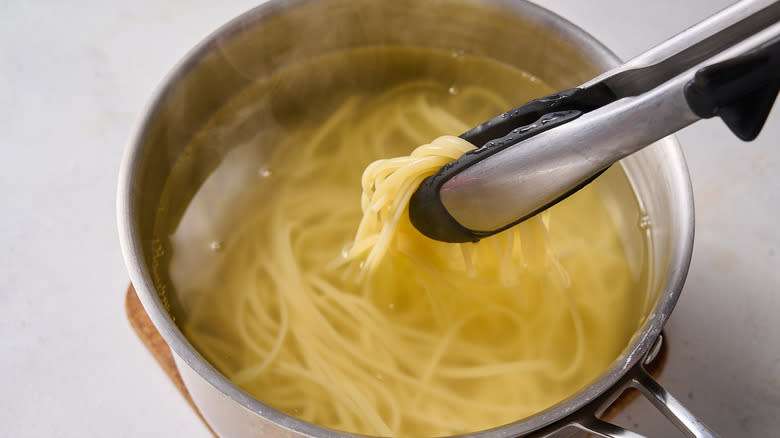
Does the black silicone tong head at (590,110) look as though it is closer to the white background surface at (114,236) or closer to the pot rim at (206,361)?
the pot rim at (206,361)

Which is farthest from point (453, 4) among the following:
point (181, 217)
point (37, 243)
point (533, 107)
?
point (37, 243)

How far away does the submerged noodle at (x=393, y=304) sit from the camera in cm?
139

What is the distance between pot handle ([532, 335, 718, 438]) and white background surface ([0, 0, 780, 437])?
0.44 metres

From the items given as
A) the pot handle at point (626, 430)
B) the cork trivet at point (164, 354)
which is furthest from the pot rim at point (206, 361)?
the cork trivet at point (164, 354)

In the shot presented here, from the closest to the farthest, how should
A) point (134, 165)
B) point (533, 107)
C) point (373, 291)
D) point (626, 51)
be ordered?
point (533, 107) → point (134, 165) → point (373, 291) → point (626, 51)

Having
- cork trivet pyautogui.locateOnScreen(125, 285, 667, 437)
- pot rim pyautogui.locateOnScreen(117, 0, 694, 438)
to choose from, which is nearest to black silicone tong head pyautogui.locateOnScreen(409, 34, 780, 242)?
pot rim pyautogui.locateOnScreen(117, 0, 694, 438)

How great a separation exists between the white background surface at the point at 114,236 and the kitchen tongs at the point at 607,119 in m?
0.61

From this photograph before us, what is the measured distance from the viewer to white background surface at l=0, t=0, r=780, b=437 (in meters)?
1.54

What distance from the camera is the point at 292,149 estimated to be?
5.65 ft

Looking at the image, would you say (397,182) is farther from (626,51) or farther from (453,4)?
(626,51)

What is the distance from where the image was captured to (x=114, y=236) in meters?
1.78

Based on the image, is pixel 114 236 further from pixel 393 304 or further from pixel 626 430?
pixel 626 430

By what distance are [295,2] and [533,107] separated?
0.66 m

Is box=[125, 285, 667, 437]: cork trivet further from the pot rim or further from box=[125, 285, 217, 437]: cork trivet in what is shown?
the pot rim
